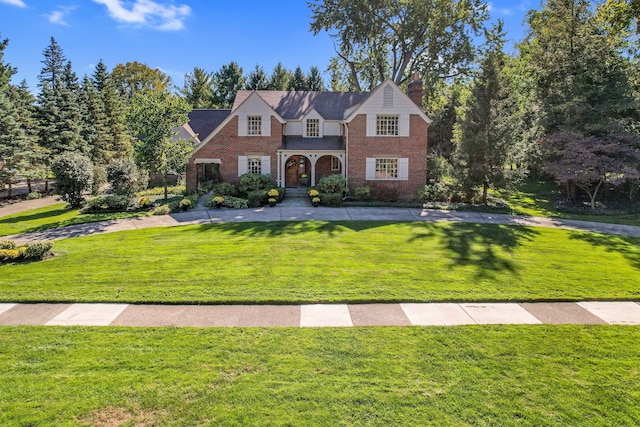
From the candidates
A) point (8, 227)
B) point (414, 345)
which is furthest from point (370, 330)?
point (8, 227)

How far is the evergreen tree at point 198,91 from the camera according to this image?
168 ft

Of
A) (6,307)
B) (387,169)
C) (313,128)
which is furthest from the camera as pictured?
(313,128)

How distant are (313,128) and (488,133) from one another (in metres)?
11.1

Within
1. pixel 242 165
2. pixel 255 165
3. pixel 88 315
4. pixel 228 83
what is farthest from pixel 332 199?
pixel 228 83

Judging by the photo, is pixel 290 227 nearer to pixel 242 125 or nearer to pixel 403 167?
pixel 403 167

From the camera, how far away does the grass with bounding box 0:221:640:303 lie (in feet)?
29.4

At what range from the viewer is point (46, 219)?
18750 mm

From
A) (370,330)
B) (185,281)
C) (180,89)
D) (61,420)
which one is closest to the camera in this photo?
(61,420)

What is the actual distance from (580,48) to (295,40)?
22163mm

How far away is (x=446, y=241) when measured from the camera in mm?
14398

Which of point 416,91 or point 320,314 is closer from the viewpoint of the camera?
point 320,314

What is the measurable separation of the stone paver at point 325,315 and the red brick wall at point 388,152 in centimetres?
1658

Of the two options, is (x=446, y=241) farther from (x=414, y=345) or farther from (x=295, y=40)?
(x=295, y=40)

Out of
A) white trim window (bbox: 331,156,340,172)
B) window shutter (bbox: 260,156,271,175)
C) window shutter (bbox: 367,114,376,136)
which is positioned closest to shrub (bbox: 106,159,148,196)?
window shutter (bbox: 260,156,271,175)
